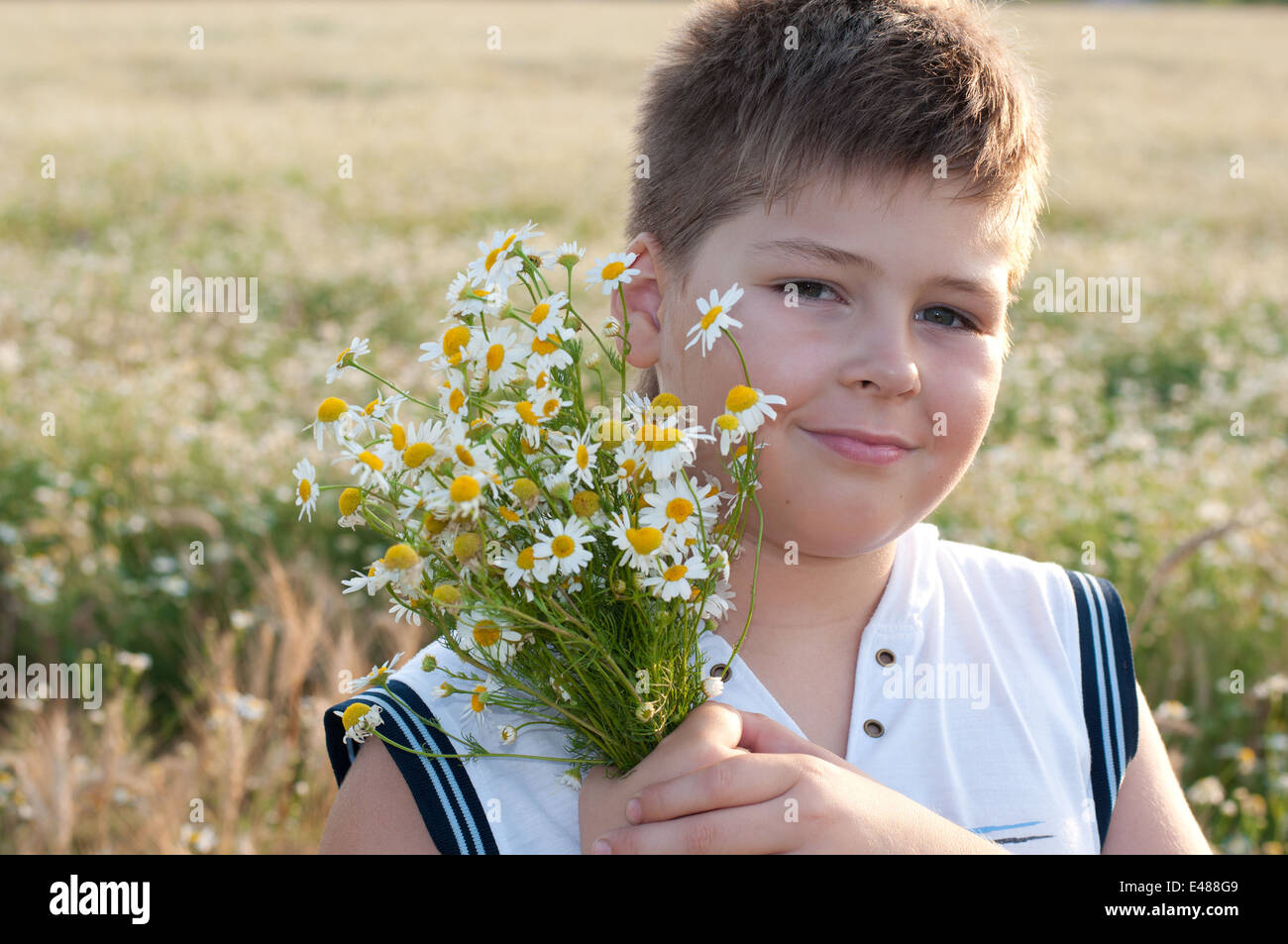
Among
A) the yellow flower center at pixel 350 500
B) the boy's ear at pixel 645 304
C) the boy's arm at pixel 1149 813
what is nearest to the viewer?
the yellow flower center at pixel 350 500

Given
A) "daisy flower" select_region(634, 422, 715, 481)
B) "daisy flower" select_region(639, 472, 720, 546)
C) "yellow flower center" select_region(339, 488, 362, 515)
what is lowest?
"daisy flower" select_region(639, 472, 720, 546)

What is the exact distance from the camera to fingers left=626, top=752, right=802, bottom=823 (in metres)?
1.43

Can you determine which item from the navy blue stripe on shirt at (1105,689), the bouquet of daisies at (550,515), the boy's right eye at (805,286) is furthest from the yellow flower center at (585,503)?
the navy blue stripe on shirt at (1105,689)

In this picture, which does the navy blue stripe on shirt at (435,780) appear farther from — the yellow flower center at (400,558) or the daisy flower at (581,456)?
the daisy flower at (581,456)

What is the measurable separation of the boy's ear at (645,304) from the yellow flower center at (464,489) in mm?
587

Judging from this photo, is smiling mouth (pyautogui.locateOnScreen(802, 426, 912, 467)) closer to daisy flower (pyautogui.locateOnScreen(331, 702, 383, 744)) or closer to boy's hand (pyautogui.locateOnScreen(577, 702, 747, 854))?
boy's hand (pyautogui.locateOnScreen(577, 702, 747, 854))

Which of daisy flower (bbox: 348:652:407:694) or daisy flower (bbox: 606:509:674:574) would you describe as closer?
daisy flower (bbox: 606:509:674:574)

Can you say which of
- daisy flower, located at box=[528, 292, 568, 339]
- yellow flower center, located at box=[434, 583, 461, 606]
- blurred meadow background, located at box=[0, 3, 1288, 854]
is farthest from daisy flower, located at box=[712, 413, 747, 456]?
blurred meadow background, located at box=[0, 3, 1288, 854]

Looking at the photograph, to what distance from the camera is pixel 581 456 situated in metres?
1.41

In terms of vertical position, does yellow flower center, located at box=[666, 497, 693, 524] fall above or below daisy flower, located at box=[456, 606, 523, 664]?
above

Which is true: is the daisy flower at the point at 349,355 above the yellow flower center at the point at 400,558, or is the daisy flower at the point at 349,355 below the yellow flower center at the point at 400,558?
above

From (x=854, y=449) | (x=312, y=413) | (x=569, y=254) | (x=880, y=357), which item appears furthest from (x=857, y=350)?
(x=312, y=413)

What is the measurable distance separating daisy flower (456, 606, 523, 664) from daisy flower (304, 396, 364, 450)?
0.26m

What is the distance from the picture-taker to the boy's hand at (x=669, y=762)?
57.7 inches
